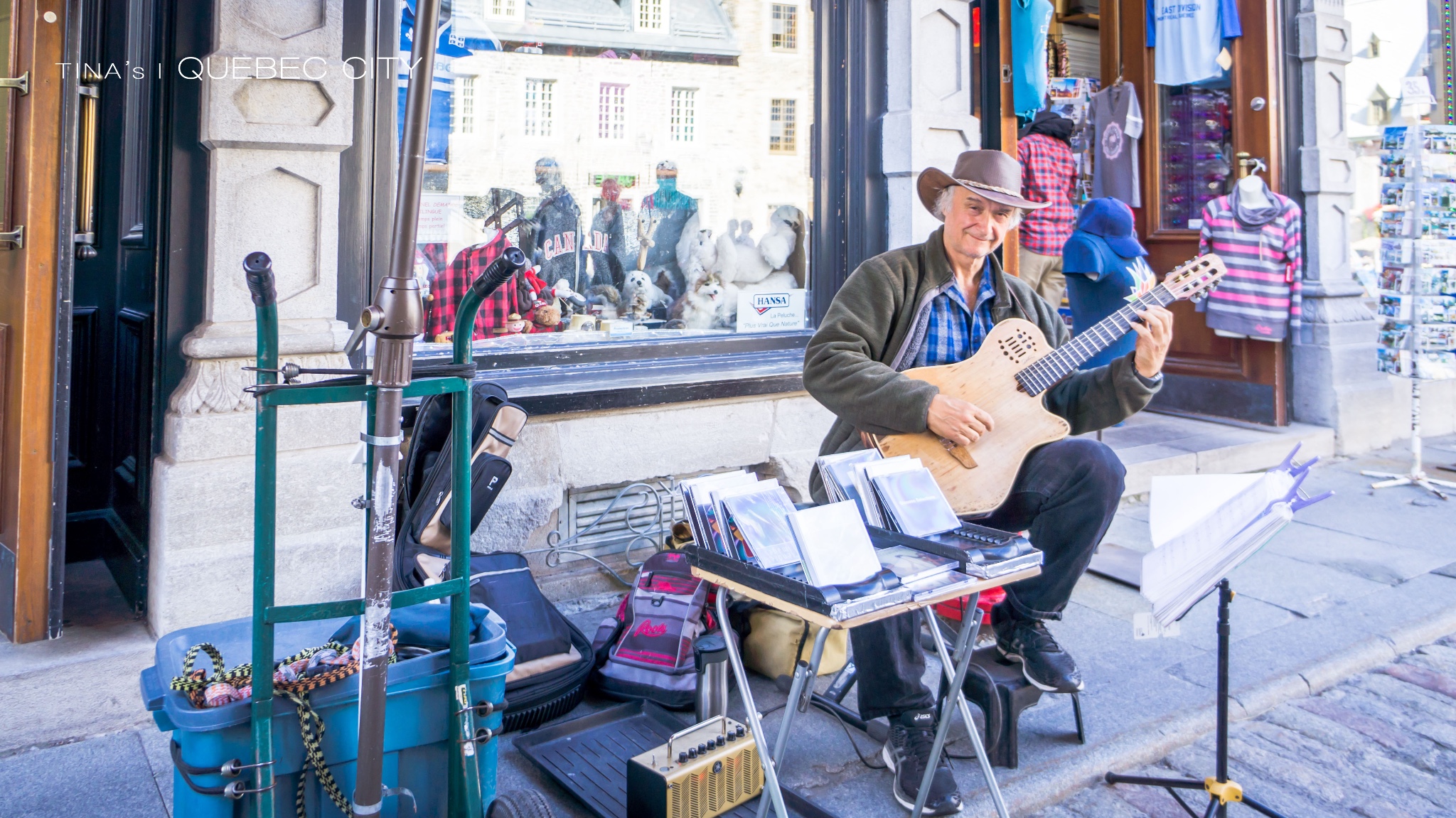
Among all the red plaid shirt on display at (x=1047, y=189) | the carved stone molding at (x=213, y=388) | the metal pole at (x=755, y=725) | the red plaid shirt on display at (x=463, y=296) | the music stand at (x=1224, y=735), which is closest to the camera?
the metal pole at (x=755, y=725)

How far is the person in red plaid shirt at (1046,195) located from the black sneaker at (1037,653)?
3.89 m

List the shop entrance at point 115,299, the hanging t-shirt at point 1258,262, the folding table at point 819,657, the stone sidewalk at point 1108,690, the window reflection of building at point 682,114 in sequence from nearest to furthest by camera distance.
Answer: the folding table at point 819,657 < the stone sidewalk at point 1108,690 < the shop entrance at point 115,299 < the window reflection of building at point 682,114 < the hanging t-shirt at point 1258,262

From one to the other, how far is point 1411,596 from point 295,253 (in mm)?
4495

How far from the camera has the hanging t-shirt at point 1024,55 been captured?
198 inches

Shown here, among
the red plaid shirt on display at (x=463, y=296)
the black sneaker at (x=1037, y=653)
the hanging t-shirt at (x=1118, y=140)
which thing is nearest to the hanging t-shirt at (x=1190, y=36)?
the hanging t-shirt at (x=1118, y=140)

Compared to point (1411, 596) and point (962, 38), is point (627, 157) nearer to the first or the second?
point (962, 38)

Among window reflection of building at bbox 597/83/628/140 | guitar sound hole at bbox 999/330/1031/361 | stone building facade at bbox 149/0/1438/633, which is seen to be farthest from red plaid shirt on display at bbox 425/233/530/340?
guitar sound hole at bbox 999/330/1031/361

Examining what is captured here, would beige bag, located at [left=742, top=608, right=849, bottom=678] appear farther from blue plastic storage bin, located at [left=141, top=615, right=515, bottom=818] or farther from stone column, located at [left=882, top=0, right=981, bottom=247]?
stone column, located at [left=882, top=0, right=981, bottom=247]

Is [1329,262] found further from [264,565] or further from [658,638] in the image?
[264,565]

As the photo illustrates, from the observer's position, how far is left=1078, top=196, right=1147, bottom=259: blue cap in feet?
17.1

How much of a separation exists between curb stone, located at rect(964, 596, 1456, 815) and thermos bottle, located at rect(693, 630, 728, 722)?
0.71 meters

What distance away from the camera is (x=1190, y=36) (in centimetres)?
687

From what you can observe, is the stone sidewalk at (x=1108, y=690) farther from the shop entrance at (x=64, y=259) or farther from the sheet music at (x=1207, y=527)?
the sheet music at (x=1207, y=527)

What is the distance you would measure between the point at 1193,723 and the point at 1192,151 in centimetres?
522
